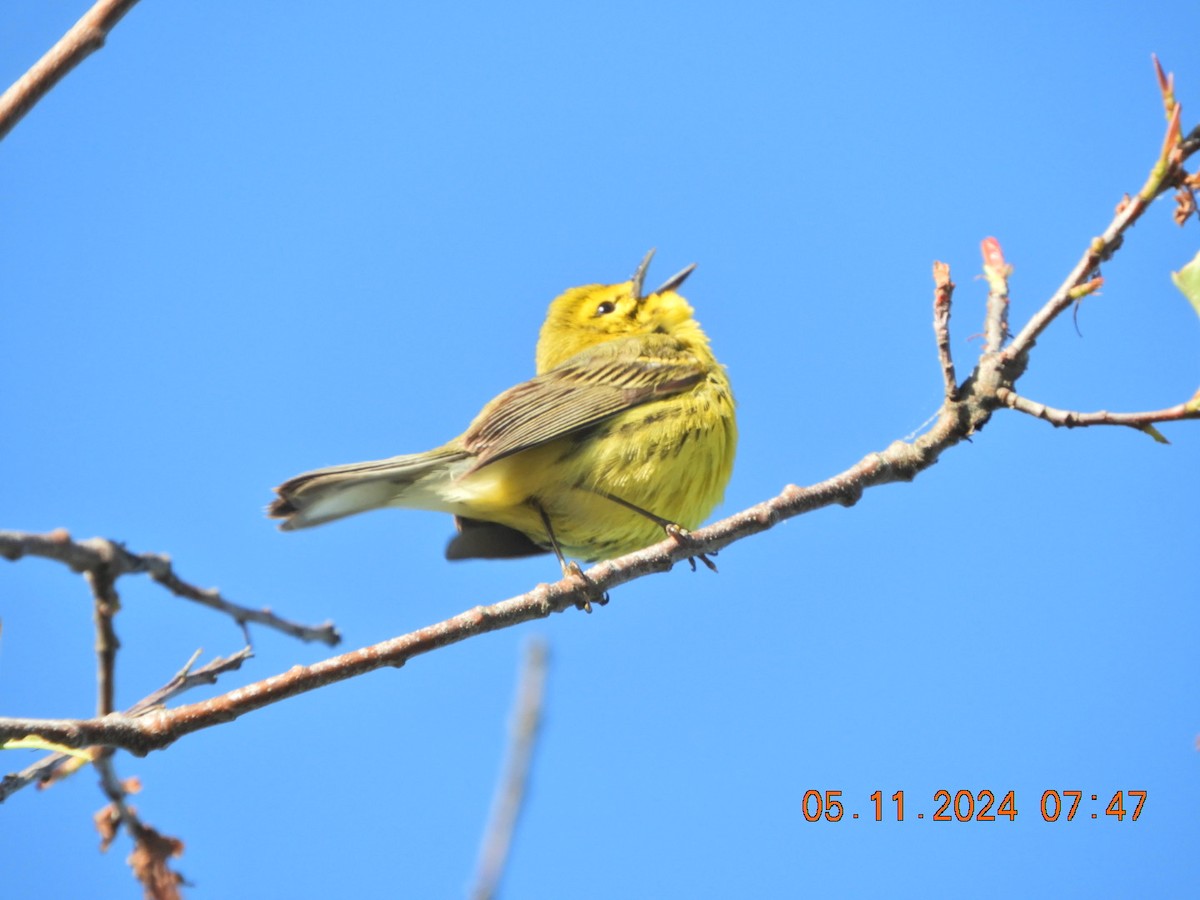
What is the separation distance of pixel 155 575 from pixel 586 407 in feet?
12.6

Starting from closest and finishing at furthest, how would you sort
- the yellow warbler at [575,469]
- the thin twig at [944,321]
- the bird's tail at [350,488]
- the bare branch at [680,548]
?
the bare branch at [680,548] < the thin twig at [944,321] < the bird's tail at [350,488] < the yellow warbler at [575,469]

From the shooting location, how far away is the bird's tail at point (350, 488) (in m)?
4.60

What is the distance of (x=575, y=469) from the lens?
5.39 meters

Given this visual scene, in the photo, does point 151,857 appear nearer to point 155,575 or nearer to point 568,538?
point 155,575

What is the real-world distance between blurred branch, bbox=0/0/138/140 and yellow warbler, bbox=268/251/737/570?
10.1 feet

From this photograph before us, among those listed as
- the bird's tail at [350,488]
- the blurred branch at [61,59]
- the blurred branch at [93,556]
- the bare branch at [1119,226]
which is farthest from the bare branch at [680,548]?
the bird's tail at [350,488]

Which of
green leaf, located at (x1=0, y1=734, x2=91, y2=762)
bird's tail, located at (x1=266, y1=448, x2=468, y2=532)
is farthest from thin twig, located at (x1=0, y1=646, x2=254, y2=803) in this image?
bird's tail, located at (x1=266, y1=448, x2=468, y2=532)

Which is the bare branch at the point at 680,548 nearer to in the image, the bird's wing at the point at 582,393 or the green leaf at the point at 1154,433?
the green leaf at the point at 1154,433

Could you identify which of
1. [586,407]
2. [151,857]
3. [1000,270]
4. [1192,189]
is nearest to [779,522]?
[1000,270]

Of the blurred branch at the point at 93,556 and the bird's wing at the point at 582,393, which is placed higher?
the bird's wing at the point at 582,393

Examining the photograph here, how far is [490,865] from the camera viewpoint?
3.15 metres

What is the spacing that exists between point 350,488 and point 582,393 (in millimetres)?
1333

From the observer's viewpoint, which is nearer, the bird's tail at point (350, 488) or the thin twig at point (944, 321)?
the thin twig at point (944, 321)

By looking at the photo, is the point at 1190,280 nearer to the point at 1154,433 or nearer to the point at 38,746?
the point at 1154,433
